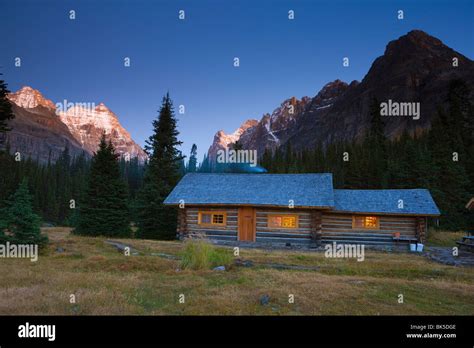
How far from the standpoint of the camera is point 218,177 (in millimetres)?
30062

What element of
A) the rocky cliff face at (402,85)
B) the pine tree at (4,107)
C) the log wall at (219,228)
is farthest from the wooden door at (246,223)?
the rocky cliff face at (402,85)

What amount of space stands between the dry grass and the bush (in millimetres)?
531

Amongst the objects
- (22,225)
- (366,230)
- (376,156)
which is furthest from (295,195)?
(376,156)

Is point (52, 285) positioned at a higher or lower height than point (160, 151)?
lower

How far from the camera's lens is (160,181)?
31.4 metres

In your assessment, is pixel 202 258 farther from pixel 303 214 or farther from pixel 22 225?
pixel 303 214

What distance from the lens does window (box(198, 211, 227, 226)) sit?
2619 cm

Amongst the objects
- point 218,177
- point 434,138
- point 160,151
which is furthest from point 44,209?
point 434,138

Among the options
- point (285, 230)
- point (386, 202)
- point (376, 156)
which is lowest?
point (285, 230)

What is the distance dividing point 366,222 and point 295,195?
5.82 m
